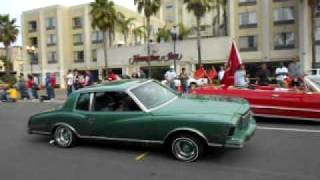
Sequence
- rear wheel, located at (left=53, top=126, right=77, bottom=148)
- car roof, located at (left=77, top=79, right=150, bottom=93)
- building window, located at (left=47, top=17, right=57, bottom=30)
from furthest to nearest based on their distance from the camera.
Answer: building window, located at (left=47, top=17, right=57, bottom=30) → rear wheel, located at (left=53, top=126, right=77, bottom=148) → car roof, located at (left=77, top=79, right=150, bottom=93)

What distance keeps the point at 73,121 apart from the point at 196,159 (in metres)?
2.65

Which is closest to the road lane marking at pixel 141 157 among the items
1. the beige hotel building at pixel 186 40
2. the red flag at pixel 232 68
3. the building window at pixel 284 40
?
the red flag at pixel 232 68

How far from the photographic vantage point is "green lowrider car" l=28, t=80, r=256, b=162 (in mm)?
7156

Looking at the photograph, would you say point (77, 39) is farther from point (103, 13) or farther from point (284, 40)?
point (284, 40)

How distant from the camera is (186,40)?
168 ft

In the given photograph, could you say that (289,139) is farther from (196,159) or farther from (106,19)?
(106,19)

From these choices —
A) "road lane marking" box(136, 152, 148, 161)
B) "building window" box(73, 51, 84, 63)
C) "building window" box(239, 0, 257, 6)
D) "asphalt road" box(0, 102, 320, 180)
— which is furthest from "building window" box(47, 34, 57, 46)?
"road lane marking" box(136, 152, 148, 161)

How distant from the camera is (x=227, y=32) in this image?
167 feet

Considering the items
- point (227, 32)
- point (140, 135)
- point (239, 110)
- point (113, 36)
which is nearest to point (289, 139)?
point (239, 110)

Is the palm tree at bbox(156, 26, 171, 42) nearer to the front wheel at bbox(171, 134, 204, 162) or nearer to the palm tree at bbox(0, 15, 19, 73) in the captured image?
the palm tree at bbox(0, 15, 19, 73)

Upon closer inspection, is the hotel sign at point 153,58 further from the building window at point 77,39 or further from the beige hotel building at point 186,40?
the building window at point 77,39

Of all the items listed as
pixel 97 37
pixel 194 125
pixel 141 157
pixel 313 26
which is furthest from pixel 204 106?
pixel 97 37

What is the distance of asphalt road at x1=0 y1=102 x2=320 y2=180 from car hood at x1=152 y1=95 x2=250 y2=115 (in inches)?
31.1

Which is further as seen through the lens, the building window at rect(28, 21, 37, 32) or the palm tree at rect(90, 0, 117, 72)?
the building window at rect(28, 21, 37, 32)
